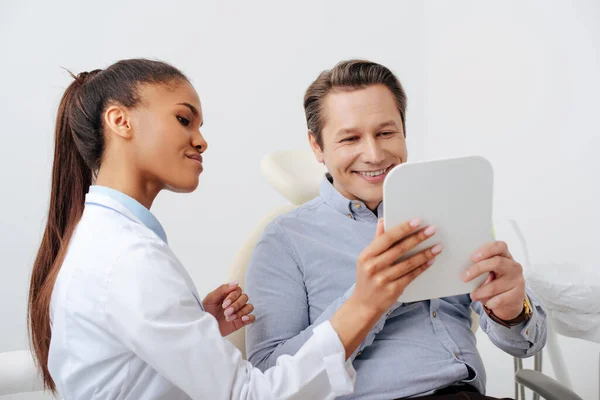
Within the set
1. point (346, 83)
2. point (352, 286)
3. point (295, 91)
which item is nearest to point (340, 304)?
point (352, 286)

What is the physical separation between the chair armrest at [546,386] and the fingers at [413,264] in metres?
0.42

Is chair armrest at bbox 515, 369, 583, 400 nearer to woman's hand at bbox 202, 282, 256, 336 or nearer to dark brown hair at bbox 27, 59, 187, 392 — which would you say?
woman's hand at bbox 202, 282, 256, 336

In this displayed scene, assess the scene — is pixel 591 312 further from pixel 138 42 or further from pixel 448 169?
pixel 138 42

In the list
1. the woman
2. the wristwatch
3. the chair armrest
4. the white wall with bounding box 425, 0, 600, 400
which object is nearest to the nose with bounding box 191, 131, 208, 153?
the woman

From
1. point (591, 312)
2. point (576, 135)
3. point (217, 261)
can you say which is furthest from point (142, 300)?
point (217, 261)

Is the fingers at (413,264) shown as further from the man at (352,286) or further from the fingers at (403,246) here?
the man at (352,286)

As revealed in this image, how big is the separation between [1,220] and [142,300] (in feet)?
6.44

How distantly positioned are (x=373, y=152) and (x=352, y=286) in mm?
316

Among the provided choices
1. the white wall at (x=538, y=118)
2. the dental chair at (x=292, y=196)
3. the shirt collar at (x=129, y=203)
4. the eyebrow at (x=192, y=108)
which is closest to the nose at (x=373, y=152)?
the dental chair at (x=292, y=196)

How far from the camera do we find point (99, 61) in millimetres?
2660

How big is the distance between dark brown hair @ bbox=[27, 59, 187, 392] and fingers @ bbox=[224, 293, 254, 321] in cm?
34

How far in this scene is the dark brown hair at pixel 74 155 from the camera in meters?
1.13

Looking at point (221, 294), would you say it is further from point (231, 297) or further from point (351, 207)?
point (351, 207)

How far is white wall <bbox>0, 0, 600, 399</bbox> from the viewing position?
2305 millimetres
